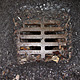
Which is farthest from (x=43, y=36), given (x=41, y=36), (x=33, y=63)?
(x=33, y=63)

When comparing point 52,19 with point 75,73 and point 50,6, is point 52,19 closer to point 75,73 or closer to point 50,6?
point 50,6

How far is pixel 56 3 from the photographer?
70.4 inches

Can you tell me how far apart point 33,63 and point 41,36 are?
0.41 metres

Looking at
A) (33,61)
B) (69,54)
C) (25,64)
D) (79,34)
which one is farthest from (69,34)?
(25,64)

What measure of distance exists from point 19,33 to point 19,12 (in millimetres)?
321

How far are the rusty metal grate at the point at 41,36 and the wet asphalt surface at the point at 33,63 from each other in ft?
0.44

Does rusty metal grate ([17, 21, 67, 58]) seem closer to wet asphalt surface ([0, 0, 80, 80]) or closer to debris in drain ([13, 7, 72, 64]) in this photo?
debris in drain ([13, 7, 72, 64])

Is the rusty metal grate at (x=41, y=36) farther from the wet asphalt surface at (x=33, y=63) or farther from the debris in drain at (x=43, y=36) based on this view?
the wet asphalt surface at (x=33, y=63)

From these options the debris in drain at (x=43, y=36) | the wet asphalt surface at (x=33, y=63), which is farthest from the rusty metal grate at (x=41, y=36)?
the wet asphalt surface at (x=33, y=63)

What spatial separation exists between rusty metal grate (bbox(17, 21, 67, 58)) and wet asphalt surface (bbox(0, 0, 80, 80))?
13 cm

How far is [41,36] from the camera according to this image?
1729 millimetres

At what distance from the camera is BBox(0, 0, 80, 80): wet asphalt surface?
5.48 feet

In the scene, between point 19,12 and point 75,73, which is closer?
point 75,73

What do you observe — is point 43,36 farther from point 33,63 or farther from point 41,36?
point 33,63
